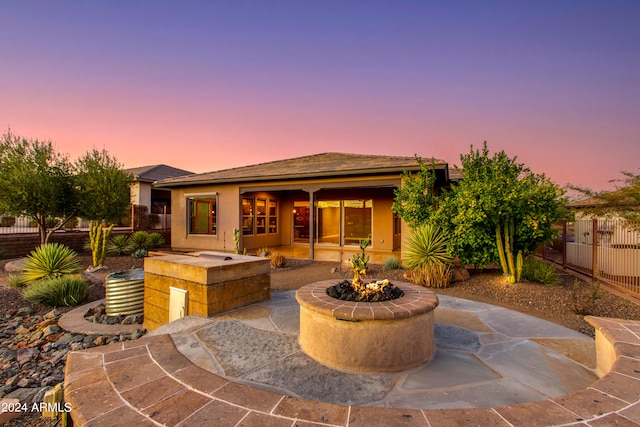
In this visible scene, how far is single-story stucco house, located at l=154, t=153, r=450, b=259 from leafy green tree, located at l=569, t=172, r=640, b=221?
7.24m

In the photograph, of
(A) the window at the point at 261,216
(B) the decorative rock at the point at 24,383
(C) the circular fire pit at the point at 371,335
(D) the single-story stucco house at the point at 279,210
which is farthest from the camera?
(A) the window at the point at 261,216

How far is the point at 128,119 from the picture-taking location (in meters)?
12.2

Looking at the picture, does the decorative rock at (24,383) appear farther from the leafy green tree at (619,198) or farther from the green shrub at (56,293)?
the leafy green tree at (619,198)

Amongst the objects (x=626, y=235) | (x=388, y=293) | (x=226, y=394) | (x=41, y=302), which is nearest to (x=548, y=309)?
(x=626, y=235)

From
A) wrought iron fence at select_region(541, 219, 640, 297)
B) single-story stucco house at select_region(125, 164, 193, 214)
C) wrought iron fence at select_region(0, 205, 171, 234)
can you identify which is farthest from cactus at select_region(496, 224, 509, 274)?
single-story stucco house at select_region(125, 164, 193, 214)

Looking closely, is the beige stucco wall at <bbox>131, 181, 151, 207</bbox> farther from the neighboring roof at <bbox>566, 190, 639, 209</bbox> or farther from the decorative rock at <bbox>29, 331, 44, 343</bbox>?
the neighboring roof at <bbox>566, 190, 639, 209</bbox>

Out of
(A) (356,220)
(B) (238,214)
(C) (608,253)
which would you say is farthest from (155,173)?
(C) (608,253)

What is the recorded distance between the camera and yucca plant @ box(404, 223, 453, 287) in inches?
272

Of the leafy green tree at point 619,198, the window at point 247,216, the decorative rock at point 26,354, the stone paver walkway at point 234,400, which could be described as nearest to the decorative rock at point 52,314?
the decorative rock at point 26,354

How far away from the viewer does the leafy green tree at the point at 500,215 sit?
6.31 meters

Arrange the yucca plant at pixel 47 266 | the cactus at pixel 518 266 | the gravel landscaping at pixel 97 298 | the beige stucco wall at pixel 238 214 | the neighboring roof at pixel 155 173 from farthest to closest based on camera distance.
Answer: the neighboring roof at pixel 155 173, the beige stucco wall at pixel 238 214, the yucca plant at pixel 47 266, the cactus at pixel 518 266, the gravel landscaping at pixel 97 298

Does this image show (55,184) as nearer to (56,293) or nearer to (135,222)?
(56,293)

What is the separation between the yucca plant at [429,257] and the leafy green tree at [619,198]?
30.1 feet

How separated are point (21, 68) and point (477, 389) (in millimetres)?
14037
